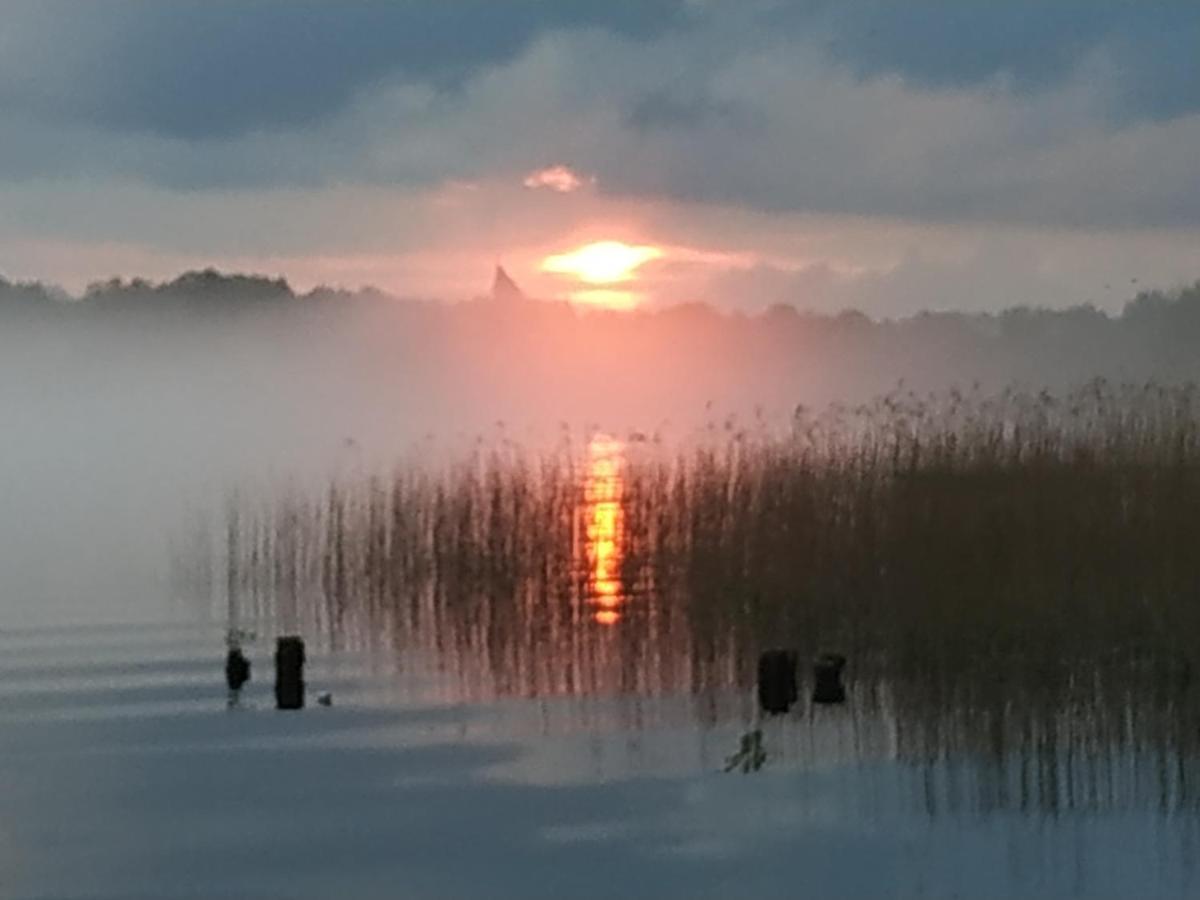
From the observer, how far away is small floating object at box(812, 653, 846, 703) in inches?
209

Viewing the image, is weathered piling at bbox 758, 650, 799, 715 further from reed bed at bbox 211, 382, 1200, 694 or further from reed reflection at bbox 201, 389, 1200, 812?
reed bed at bbox 211, 382, 1200, 694

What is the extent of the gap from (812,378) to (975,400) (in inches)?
188

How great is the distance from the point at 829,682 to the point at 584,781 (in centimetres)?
99

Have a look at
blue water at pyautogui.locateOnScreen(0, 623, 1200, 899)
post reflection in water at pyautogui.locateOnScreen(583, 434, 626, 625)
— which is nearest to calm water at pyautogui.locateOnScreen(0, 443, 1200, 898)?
blue water at pyautogui.locateOnScreen(0, 623, 1200, 899)

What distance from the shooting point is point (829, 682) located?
17.5ft

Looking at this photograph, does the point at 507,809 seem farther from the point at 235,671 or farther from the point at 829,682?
the point at 235,671

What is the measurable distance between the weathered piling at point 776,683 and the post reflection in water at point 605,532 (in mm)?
1210

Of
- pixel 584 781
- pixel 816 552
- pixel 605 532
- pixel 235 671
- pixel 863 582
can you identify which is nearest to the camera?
pixel 584 781

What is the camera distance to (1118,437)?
6547 millimetres

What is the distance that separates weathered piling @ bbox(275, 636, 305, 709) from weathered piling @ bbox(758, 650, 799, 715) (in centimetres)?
145

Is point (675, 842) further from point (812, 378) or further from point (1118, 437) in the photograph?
point (812, 378)

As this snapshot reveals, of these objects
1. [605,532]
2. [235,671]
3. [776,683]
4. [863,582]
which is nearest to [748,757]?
[776,683]

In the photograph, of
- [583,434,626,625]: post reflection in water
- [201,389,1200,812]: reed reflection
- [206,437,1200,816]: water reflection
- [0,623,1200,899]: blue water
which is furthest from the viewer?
[583,434,626,625]: post reflection in water

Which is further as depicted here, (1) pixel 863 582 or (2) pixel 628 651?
(2) pixel 628 651
